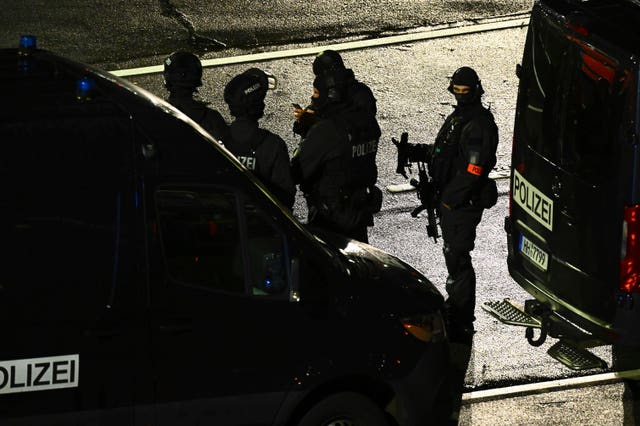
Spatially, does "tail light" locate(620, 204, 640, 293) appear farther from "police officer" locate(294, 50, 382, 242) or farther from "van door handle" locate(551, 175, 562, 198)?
"police officer" locate(294, 50, 382, 242)

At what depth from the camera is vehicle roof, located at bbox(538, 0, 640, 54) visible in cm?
928

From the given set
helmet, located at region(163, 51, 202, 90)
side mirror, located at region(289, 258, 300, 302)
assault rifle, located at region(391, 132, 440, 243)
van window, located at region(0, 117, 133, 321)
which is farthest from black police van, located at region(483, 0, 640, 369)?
van window, located at region(0, 117, 133, 321)

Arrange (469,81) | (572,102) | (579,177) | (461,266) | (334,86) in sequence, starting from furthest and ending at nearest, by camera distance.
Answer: (461,266) < (334,86) < (469,81) < (572,102) < (579,177)

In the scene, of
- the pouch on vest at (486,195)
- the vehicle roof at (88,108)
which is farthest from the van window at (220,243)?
the pouch on vest at (486,195)

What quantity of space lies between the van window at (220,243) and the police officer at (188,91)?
2.39 meters

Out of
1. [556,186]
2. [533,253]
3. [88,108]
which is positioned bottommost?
[533,253]

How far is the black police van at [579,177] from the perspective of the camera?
9.25m

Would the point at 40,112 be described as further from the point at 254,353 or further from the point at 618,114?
the point at 618,114

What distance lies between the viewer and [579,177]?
31.4 feet

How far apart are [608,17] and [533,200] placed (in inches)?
52.7

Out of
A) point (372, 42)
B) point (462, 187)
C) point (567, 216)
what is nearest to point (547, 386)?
point (567, 216)

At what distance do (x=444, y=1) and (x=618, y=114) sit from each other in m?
7.51

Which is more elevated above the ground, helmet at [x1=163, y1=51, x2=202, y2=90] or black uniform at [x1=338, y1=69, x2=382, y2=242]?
helmet at [x1=163, y1=51, x2=202, y2=90]

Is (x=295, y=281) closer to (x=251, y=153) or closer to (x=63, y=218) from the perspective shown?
(x=63, y=218)
